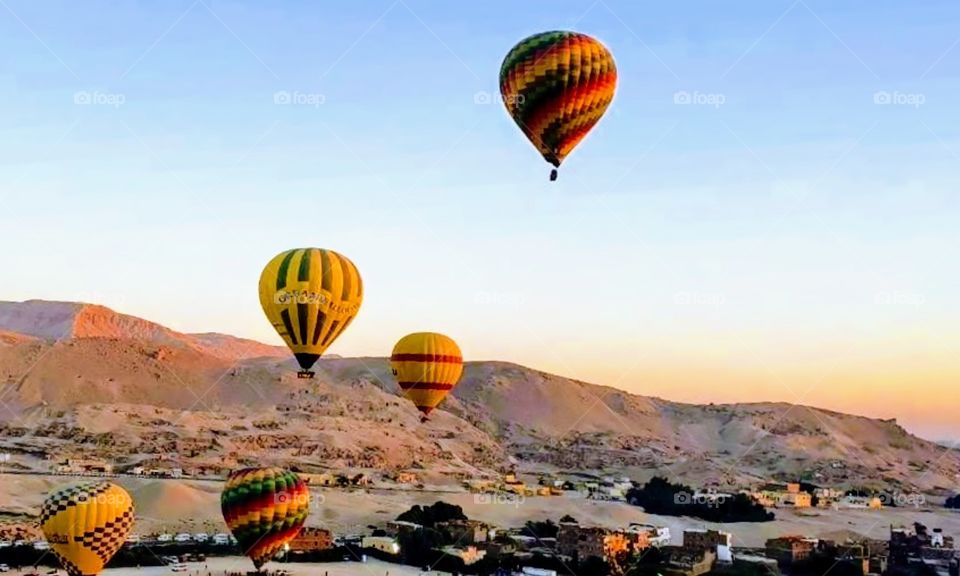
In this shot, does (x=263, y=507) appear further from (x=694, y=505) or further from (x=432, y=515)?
(x=694, y=505)

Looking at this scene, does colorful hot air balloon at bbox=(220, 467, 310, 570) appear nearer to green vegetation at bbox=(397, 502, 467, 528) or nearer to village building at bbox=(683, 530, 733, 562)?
green vegetation at bbox=(397, 502, 467, 528)

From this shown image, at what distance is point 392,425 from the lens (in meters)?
89.8

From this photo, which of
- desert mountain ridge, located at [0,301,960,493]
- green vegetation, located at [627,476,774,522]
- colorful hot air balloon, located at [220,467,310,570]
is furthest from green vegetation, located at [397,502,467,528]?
desert mountain ridge, located at [0,301,960,493]

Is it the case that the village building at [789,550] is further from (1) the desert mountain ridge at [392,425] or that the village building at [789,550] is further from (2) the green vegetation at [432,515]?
(1) the desert mountain ridge at [392,425]

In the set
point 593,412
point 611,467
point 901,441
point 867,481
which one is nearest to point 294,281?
point 611,467

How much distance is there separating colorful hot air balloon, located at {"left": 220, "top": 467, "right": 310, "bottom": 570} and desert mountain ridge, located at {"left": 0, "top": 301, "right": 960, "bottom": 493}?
100ft

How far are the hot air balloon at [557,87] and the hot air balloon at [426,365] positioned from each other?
459 inches

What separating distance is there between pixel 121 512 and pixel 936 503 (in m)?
66.8

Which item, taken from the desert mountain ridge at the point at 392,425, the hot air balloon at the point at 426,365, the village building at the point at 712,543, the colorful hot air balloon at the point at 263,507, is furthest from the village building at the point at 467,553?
the desert mountain ridge at the point at 392,425

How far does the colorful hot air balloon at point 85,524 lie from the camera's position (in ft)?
111

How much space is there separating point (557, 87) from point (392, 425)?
5906 centimetres

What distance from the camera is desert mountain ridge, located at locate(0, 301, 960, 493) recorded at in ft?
249

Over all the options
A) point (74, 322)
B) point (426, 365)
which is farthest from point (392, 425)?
point (74, 322)

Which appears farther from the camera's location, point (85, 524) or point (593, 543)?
point (593, 543)
